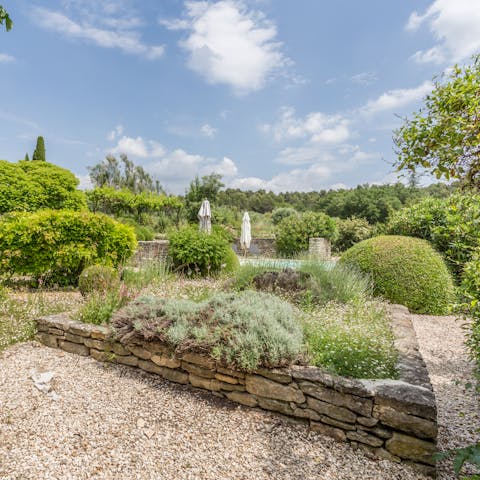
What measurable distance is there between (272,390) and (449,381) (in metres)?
2.14

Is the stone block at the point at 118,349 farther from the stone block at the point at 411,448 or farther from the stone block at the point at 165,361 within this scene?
the stone block at the point at 411,448

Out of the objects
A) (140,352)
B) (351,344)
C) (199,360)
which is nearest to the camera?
(199,360)

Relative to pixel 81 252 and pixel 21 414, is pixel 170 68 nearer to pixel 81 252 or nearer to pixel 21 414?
pixel 81 252

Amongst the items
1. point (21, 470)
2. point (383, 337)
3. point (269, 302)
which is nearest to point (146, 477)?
point (21, 470)

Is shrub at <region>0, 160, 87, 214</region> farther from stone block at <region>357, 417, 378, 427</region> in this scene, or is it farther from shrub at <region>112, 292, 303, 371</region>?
stone block at <region>357, 417, 378, 427</region>

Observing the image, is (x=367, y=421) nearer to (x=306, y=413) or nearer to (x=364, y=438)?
(x=364, y=438)

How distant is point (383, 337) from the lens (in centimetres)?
310

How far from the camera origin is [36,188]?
11.6 metres

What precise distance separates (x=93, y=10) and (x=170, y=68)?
239cm

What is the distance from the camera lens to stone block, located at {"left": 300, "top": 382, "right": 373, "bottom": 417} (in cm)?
205

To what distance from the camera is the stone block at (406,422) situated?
74.0 inches

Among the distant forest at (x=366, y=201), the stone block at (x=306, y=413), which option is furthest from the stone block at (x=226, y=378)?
the distant forest at (x=366, y=201)

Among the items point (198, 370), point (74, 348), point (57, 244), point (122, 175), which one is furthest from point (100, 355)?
point (122, 175)

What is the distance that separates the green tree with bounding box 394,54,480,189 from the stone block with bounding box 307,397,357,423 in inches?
74.8
